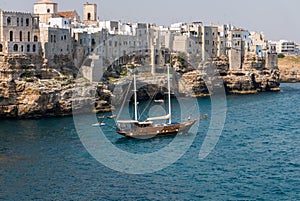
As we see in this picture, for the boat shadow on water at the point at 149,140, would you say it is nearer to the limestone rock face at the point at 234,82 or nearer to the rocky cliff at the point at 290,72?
the limestone rock face at the point at 234,82

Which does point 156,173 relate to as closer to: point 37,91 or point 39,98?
point 39,98

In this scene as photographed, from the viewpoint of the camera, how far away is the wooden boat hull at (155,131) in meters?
54.9

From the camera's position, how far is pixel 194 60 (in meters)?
100

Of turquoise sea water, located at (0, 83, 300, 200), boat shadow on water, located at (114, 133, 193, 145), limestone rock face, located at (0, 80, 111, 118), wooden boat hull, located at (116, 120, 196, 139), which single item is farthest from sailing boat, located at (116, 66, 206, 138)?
limestone rock face, located at (0, 80, 111, 118)

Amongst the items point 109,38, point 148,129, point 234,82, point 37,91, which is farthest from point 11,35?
point 234,82

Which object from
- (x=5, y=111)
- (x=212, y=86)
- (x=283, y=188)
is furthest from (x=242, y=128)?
(x=212, y=86)

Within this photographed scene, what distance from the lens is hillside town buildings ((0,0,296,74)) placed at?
233ft

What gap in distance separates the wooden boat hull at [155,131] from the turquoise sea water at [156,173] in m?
1.47

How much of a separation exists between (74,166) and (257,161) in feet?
51.7

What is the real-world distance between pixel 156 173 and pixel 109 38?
51.2 meters

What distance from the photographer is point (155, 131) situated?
5562 centimetres

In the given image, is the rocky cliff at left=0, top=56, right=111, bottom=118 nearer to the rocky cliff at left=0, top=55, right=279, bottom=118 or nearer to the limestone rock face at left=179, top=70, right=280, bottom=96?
the rocky cliff at left=0, top=55, right=279, bottom=118

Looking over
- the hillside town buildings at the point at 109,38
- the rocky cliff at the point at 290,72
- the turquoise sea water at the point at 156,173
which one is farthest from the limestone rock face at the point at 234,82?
the turquoise sea water at the point at 156,173

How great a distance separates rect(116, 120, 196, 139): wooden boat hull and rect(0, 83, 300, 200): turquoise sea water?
1.47 meters
